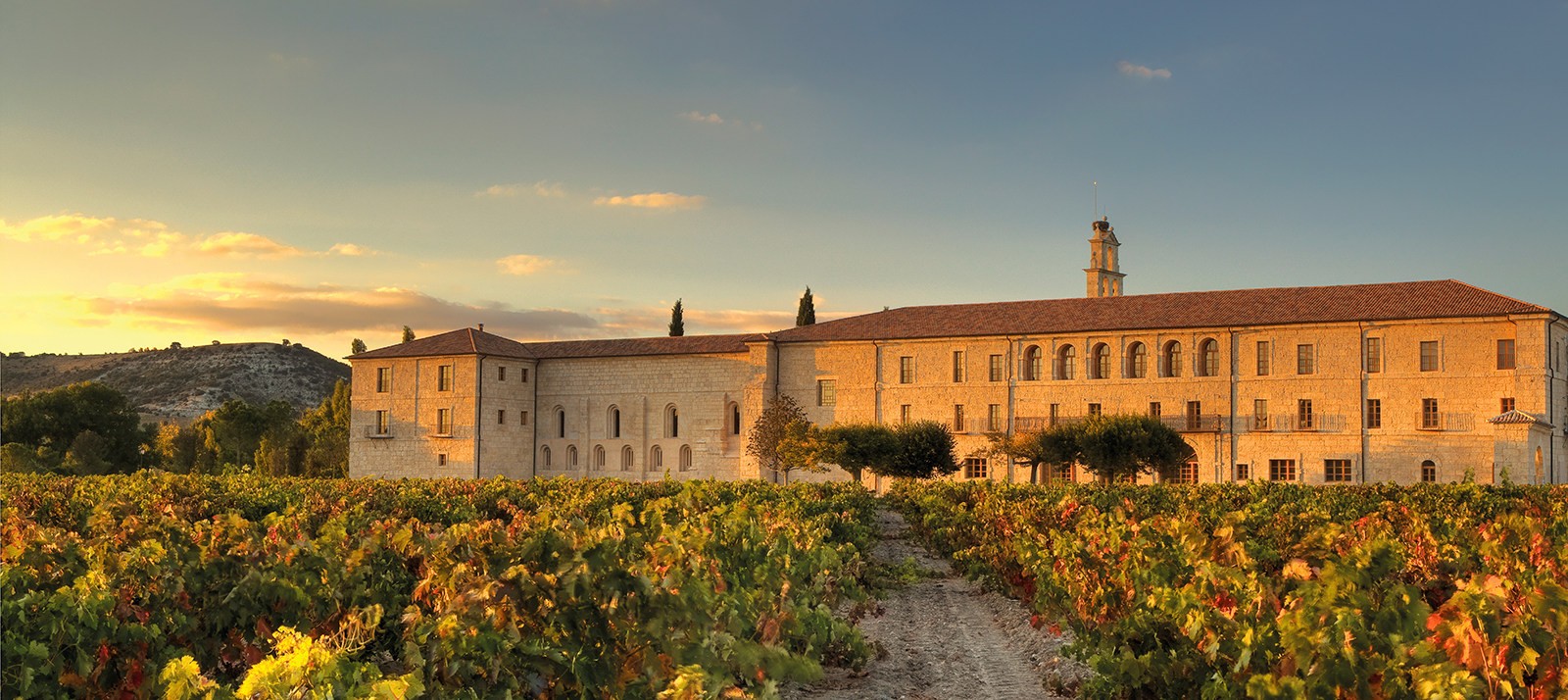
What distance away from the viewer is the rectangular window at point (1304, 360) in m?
49.5

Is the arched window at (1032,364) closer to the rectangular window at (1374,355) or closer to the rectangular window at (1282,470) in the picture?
the rectangular window at (1282,470)

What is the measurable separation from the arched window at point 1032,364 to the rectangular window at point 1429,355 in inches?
558

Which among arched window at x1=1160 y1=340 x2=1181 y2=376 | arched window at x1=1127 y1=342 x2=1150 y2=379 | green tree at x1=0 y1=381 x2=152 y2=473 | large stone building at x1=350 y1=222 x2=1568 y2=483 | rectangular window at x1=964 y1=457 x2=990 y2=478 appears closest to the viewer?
large stone building at x1=350 y1=222 x2=1568 y2=483

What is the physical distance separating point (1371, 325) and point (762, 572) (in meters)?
46.3

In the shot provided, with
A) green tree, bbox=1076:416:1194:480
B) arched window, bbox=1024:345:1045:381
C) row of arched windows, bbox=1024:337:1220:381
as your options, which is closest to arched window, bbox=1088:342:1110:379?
row of arched windows, bbox=1024:337:1220:381

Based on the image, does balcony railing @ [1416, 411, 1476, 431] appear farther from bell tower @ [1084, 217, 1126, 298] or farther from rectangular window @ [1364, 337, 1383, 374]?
bell tower @ [1084, 217, 1126, 298]

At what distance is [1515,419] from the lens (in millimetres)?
44812

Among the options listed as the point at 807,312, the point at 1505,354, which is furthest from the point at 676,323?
the point at 1505,354

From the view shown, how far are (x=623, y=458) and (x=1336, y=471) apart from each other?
30.4m

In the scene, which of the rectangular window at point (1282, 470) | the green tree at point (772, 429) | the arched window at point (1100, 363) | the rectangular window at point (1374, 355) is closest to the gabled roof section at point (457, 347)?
the green tree at point (772, 429)

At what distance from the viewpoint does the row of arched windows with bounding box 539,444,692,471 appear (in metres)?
59.4

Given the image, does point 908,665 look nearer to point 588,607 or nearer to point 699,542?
point 699,542

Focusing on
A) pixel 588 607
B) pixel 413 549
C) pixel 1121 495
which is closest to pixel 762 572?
pixel 413 549

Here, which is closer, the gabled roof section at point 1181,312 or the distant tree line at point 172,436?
the gabled roof section at point 1181,312
